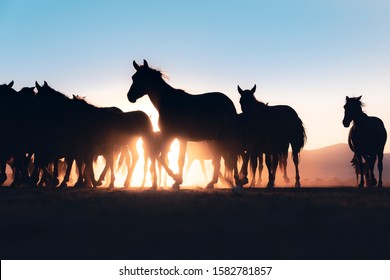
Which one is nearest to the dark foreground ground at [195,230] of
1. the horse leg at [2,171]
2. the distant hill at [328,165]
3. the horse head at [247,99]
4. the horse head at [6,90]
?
the horse head at [247,99]

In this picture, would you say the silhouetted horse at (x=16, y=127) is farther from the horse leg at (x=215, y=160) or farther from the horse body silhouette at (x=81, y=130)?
the horse leg at (x=215, y=160)

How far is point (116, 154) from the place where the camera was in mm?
24797

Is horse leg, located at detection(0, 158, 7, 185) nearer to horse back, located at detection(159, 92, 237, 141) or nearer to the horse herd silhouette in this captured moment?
the horse herd silhouette

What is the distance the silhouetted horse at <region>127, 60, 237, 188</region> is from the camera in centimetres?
1866

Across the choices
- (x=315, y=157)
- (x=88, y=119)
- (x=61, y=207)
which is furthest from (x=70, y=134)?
(x=315, y=157)

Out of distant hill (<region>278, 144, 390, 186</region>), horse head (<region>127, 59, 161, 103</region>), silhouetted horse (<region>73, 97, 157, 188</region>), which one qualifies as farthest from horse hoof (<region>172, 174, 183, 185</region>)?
distant hill (<region>278, 144, 390, 186</region>)

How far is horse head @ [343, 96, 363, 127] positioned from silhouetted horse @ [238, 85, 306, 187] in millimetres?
1813

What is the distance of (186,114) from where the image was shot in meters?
18.8

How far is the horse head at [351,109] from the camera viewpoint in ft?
78.1

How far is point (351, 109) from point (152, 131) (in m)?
7.31

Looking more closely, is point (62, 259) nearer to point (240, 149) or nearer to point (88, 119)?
point (88, 119)

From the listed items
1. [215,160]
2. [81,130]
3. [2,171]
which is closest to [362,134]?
[215,160]

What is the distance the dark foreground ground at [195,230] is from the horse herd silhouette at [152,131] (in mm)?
6292
